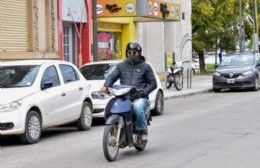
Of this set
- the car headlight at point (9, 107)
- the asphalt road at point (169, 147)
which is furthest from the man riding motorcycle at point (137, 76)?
the car headlight at point (9, 107)

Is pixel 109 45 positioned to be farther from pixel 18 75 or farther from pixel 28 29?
pixel 18 75

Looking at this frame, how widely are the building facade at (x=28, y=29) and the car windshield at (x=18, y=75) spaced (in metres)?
7.70

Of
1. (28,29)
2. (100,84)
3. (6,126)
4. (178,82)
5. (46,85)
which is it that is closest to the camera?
(6,126)

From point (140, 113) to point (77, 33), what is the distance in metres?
17.6

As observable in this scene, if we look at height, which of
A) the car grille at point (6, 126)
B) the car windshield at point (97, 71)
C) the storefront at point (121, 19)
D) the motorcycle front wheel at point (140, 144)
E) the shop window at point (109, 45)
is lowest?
the motorcycle front wheel at point (140, 144)

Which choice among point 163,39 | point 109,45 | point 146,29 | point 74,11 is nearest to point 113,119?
point 74,11

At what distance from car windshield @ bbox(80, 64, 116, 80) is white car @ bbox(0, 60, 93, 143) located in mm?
2171

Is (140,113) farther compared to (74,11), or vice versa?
(74,11)

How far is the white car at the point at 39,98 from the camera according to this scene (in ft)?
42.2

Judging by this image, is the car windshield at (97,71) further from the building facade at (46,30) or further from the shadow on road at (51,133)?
the building facade at (46,30)

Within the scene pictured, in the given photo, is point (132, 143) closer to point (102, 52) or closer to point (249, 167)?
point (249, 167)

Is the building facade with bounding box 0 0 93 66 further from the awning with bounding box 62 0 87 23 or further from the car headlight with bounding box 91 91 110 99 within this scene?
the car headlight with bounding box 91 91 110 99

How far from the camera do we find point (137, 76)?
11.4m

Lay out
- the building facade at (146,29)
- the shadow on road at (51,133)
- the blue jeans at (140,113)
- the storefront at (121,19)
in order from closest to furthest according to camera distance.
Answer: the blue jeans at (140,113)
the shadow on road at (51,133)
the storefront at (121,19)
the building facade at (146,29)
